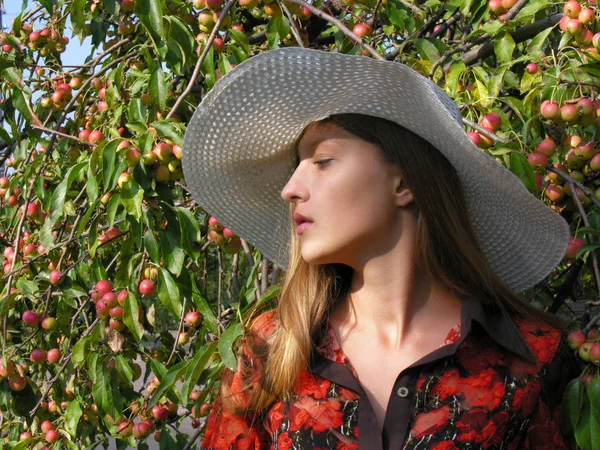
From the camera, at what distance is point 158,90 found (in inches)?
70.7

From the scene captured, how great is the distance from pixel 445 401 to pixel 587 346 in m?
0.27

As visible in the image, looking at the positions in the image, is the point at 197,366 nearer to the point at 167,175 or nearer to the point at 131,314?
the point at 131,314

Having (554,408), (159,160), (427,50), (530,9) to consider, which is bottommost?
(554,408)

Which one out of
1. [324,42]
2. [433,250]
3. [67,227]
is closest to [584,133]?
[433,250]

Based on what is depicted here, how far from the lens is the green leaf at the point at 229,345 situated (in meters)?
1.30

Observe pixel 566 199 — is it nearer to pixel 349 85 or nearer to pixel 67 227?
pixel 349 85

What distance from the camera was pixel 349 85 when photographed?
120cm

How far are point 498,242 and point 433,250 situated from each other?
213 millimetres

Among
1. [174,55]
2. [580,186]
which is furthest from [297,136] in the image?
[174,55]

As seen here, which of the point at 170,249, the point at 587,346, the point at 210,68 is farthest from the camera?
the point at 210,68

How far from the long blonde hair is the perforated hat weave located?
0.04m

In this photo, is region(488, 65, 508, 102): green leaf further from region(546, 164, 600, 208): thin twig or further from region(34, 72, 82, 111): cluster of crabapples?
region(34, 72, 82, 111): cluster of crabapples

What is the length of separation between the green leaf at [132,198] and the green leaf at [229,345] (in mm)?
340

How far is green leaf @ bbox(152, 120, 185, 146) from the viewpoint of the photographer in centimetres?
A: 163
